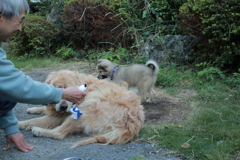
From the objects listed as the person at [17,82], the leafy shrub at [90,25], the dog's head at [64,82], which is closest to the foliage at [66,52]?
the leafy shrub at [90,25]

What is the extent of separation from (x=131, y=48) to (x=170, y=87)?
306cm

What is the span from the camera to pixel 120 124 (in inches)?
128

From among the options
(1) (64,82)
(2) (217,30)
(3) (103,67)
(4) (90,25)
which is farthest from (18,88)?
(4) (90,25)

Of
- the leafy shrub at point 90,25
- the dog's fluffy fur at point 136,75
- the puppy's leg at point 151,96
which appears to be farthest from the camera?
the leafy shrub at point 90,25

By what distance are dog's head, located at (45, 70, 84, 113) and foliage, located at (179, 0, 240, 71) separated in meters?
4.00

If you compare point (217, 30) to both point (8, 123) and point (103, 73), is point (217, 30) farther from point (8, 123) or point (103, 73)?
point (8, 123)

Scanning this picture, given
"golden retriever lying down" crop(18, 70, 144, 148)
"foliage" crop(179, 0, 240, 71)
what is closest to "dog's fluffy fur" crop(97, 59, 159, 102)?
"golden retriever lying down" crop(18, 70, 144, 148)

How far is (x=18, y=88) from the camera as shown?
200 centimetres

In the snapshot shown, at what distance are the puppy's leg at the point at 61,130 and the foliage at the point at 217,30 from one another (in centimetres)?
432

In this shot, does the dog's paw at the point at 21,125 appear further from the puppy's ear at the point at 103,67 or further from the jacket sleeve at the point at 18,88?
the puppy's ear at the point at 103,67

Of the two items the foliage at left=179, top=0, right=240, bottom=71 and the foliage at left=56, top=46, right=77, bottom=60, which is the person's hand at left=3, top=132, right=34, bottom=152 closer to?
the foliage at left=179, top=0, right=240, bottom=71

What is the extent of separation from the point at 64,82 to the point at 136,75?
7.66 ft

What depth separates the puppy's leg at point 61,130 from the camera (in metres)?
3.39

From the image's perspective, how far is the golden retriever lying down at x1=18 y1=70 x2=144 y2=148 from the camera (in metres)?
3.23
